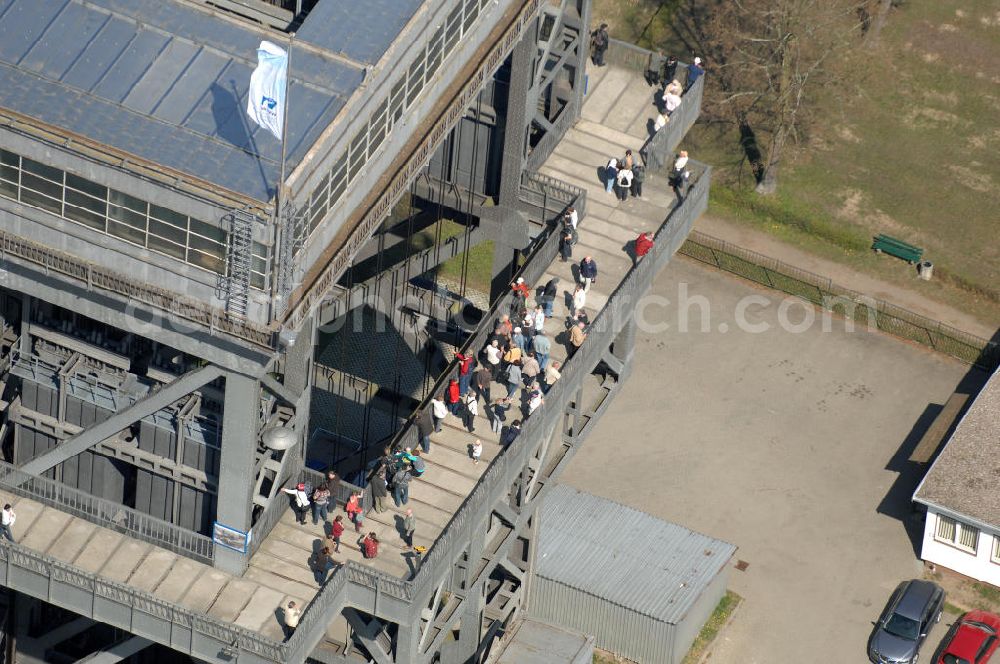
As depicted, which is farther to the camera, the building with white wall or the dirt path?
the dirt path

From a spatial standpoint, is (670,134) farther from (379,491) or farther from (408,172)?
(379,491)

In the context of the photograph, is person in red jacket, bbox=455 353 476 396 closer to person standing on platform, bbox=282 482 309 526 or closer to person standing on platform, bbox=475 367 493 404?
person standing on platform, bbox=475 367 493 404

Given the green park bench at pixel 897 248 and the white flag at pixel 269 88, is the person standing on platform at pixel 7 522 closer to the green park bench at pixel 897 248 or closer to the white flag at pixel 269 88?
the white flag at pixel 269 88

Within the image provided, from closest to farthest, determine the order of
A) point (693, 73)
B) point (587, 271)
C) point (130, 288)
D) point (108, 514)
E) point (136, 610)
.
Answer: point (130, 288) → point (136, 610) → point (108, 514) → point (587, 271) → point (693, 73)

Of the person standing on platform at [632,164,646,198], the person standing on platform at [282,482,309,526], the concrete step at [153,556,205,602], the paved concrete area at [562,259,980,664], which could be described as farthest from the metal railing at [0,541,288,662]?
the paved concrete area at [562,259,980,664]

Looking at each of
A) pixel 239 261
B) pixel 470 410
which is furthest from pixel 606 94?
pixel 239 261

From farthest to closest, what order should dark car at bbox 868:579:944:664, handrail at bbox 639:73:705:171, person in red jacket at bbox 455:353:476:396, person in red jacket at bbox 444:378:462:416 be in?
dark car at bbox 868:579:944:664 → handrail at bbox 639:73:705:171 → person in red jacket at bbox 455:353:476:396 → person in red jacket at bbox 444:378:462:416

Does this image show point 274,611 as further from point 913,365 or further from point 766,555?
point 913,365
